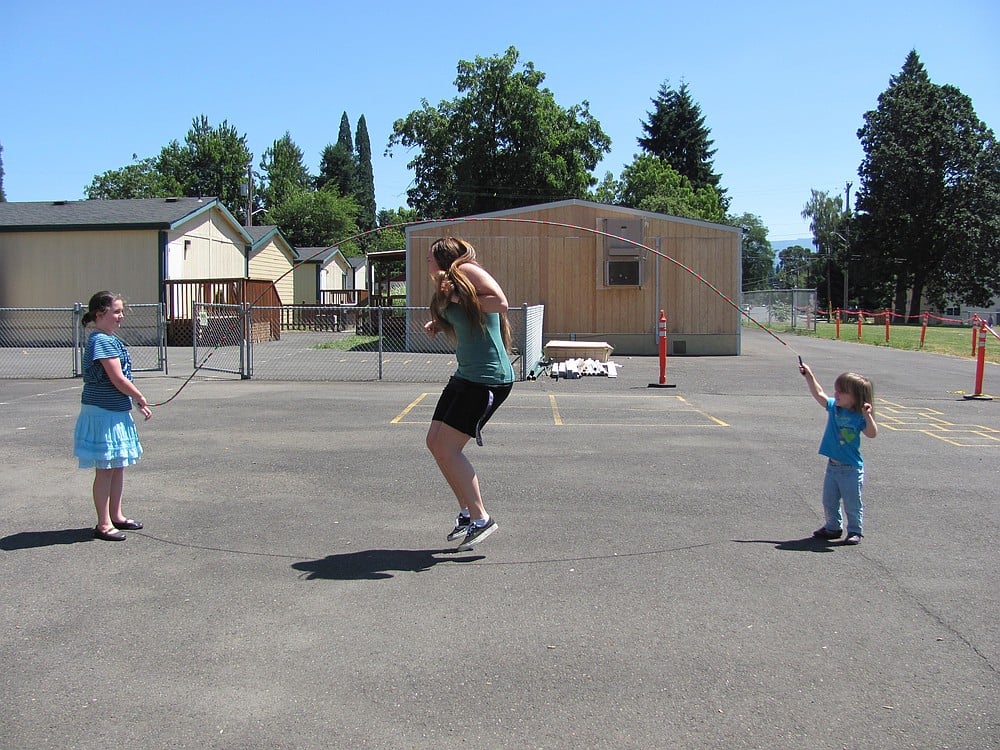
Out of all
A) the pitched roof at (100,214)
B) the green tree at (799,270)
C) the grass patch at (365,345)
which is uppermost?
the green tree at (799,270)

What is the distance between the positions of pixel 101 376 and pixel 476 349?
94.0 inches

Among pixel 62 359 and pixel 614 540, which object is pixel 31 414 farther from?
pixel 62 359

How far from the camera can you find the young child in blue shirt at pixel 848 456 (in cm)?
545

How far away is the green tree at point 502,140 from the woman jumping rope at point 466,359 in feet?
140

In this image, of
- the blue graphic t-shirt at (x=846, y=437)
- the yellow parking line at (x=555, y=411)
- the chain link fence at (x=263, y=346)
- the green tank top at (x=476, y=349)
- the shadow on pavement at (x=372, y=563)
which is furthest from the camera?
the chain link fence at (x=263, y=346)

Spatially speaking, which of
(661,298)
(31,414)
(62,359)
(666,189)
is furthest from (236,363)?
(666,189)

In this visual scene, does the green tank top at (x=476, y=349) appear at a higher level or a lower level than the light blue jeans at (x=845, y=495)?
higher

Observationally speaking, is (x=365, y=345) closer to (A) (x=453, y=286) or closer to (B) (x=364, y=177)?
(A) (x=453, y=286)

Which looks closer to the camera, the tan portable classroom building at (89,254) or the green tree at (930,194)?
the tan portable classroom building at (89,254)

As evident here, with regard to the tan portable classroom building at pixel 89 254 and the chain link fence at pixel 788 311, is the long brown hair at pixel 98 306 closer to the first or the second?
the tan portable classroom building at pixel 89 254

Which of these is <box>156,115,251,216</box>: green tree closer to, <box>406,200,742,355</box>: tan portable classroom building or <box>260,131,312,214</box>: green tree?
<box>260,131,312,214</box>: green tree

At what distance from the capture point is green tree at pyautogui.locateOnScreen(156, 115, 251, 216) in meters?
66.5

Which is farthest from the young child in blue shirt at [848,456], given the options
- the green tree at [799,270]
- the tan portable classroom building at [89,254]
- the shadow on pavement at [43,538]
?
the green tree at [799,270]

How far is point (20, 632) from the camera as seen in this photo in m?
3.93
